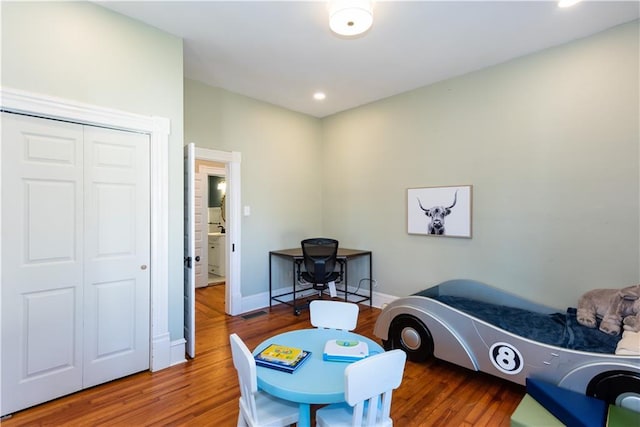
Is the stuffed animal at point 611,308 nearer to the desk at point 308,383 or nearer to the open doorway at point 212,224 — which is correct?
the desk at point 308,383

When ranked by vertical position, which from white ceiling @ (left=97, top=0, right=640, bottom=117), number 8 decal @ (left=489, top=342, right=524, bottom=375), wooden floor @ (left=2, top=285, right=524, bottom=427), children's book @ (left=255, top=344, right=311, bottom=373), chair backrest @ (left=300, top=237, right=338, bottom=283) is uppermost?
white ceiling @ (left=97, top=0, right=640, bottom=117)

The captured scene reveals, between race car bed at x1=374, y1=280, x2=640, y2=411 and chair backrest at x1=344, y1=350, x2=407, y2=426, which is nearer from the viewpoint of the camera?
chair backrest at x1=344, y1=350, x2=407, y2=426

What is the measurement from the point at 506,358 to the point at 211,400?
217 cm

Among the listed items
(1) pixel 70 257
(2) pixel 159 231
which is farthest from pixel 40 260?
(2) pixel 159 231

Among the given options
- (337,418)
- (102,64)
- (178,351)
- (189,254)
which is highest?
(102,64)

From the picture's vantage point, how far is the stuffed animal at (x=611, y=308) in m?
2.26

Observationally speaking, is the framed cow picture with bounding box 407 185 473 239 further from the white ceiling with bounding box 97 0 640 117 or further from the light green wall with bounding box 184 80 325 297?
the light green wall with bounding box 184 80 325 297

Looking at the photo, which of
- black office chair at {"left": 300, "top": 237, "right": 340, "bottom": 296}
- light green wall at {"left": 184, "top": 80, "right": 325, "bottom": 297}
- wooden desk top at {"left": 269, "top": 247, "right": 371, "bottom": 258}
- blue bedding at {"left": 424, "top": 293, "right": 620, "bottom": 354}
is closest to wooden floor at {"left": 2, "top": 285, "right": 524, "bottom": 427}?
blue bedding at {"left": 424, "top": 293, "right": 620, "bottom": 354}

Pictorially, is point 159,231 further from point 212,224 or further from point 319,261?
point 212,224

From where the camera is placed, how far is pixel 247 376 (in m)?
1.39

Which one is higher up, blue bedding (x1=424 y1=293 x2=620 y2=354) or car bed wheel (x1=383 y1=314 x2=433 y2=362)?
blue bedding (x1=424 y1=293 x2=620 y2=354)

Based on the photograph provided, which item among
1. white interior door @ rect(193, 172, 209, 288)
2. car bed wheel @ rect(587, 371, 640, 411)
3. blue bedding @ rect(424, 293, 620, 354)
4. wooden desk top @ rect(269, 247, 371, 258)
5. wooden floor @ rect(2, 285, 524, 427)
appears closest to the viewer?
car bed wheel @ rect(587, 371, 640, 411)

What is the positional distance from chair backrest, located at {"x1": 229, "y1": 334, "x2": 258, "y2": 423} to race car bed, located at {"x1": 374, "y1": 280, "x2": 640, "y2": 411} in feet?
5.60

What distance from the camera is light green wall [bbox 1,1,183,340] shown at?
2.07 m
